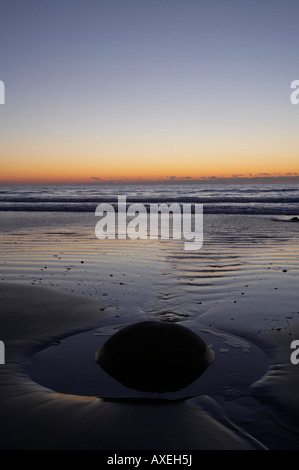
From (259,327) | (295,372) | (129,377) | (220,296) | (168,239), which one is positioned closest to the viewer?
(129,377)

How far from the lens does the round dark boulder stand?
358 centimetres

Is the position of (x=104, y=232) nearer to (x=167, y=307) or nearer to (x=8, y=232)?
(x=8, y=232)

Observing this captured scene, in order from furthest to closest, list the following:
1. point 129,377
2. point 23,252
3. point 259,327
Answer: point 23,252 → point 259,327 → point 129,377

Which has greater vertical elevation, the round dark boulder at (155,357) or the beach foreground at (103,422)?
the round dark boulder at (155,357)

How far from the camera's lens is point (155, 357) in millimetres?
3709

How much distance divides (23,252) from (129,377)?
797 cm

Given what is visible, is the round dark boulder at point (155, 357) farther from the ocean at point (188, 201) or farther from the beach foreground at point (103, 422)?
the ocean at point (188, 201)

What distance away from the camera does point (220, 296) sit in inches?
259

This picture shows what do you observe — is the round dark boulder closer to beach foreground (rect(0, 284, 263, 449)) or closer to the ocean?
beach foreground (rect(0, 284, 263, 449))

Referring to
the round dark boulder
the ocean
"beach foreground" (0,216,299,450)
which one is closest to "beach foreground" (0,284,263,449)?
"beach foreground" (0,216,299,450)

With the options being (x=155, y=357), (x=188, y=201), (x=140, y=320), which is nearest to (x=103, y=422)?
(x=155, y=357)

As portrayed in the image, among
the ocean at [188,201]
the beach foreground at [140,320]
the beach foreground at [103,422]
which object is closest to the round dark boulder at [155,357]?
the beach foreground at [140,320]

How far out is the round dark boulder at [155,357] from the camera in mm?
3576
